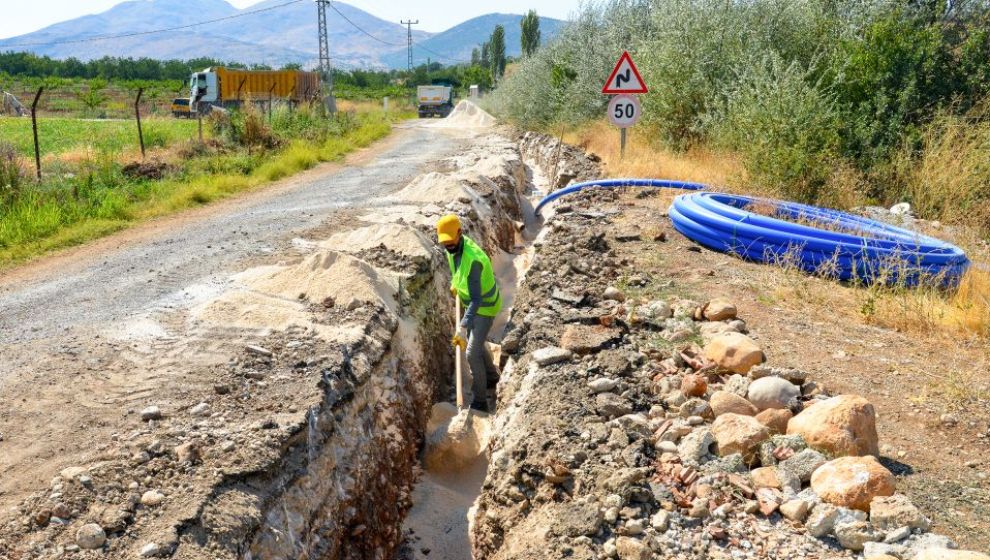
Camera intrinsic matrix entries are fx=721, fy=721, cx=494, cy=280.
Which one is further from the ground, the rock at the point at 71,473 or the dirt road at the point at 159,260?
the dirt road at the point at 159,260

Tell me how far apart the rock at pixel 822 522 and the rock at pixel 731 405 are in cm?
90

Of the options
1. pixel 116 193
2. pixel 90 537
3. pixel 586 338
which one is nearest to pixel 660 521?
pixel 586 338

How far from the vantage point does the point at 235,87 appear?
3438 cm

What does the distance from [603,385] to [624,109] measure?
295 inches

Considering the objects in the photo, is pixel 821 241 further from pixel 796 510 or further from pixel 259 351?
pixel 259 351

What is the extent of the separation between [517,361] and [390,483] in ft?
4.91

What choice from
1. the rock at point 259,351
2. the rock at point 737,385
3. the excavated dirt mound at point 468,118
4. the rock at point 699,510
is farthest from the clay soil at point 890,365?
the excavated dirt mound at point 468,118

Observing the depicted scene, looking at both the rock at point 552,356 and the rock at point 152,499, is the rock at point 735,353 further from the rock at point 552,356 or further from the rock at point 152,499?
the rock at point 152,499

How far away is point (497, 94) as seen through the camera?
36219 millimetres

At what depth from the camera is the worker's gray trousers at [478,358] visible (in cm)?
699

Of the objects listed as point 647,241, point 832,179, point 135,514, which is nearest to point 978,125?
point 832,179

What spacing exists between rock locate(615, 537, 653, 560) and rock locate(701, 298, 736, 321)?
247 cm

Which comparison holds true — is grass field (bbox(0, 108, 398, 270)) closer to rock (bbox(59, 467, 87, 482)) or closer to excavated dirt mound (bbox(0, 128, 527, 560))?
excavated dirt mound (bbox(0, 128, 527, 560))

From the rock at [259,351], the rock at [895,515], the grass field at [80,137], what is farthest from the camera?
the grass field at [80,137]
